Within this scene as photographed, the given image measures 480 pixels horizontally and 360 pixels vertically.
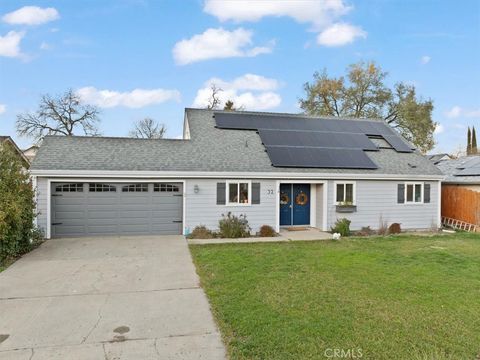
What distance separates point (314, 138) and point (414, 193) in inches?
190

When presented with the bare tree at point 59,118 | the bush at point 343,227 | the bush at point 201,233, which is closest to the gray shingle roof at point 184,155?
the bush at point 343,227

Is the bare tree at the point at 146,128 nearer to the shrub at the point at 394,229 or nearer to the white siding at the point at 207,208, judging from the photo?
the white siding at the point at 207,208

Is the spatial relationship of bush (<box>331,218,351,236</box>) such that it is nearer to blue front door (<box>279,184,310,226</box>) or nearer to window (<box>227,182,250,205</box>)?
blue front door (<box>279,184,310,226</box>)

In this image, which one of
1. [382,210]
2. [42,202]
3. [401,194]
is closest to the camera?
[42,202]

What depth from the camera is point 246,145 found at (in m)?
13.6

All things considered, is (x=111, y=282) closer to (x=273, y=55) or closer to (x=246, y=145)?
(x=246, y=145)

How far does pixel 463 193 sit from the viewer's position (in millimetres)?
14812

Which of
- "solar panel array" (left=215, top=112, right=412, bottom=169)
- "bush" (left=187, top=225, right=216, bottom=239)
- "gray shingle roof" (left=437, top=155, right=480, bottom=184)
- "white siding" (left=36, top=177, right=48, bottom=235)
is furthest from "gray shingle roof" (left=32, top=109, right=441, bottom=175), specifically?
"gray shingle roof" (left=437, top=155, right=480, bottom=184)

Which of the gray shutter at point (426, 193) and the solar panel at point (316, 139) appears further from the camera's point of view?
the solar panel at point (316, 139)

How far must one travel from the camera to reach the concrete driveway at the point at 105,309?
12.7ft

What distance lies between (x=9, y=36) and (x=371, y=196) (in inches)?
662

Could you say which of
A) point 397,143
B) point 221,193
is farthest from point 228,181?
point 397,143

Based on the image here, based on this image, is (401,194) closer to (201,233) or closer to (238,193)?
(238,193)

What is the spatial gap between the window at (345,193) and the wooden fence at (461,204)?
19.1 ft
